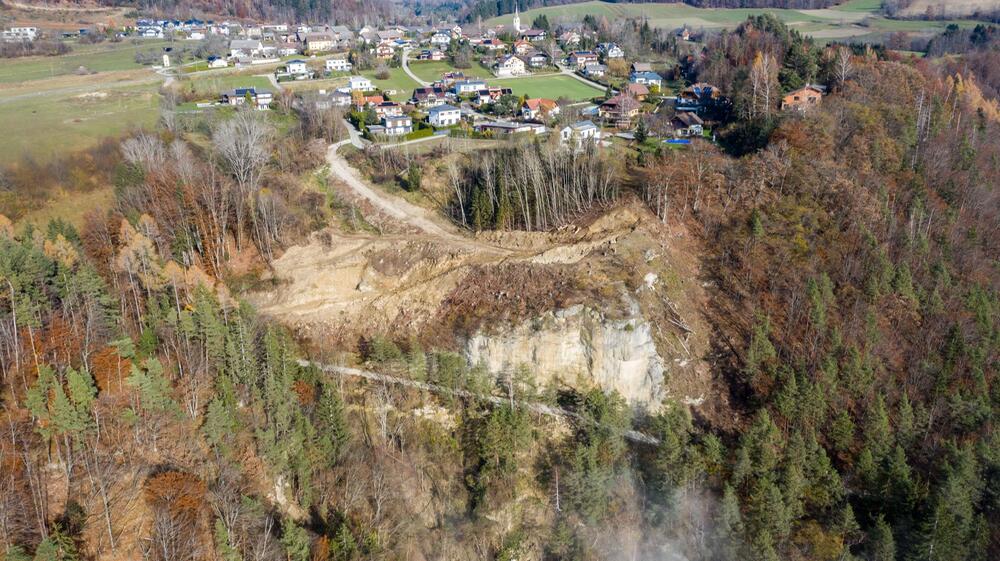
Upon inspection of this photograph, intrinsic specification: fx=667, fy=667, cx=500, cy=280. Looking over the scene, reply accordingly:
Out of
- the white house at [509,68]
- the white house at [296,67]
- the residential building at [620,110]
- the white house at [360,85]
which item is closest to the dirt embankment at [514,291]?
the residential building at [620,110]

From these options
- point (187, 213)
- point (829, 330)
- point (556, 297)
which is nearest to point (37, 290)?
point (187, 213)

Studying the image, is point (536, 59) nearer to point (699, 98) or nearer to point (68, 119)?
point (699, 98)

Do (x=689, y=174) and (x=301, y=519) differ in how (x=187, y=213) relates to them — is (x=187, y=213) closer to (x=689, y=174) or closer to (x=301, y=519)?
(x=301, y=519)

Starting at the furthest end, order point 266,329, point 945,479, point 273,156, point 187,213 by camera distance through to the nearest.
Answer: point 273,156
point 187,213
point 266,329
point 945,479

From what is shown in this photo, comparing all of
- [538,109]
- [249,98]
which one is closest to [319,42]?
[249,98]

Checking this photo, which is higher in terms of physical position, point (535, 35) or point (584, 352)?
point (535, 35)
